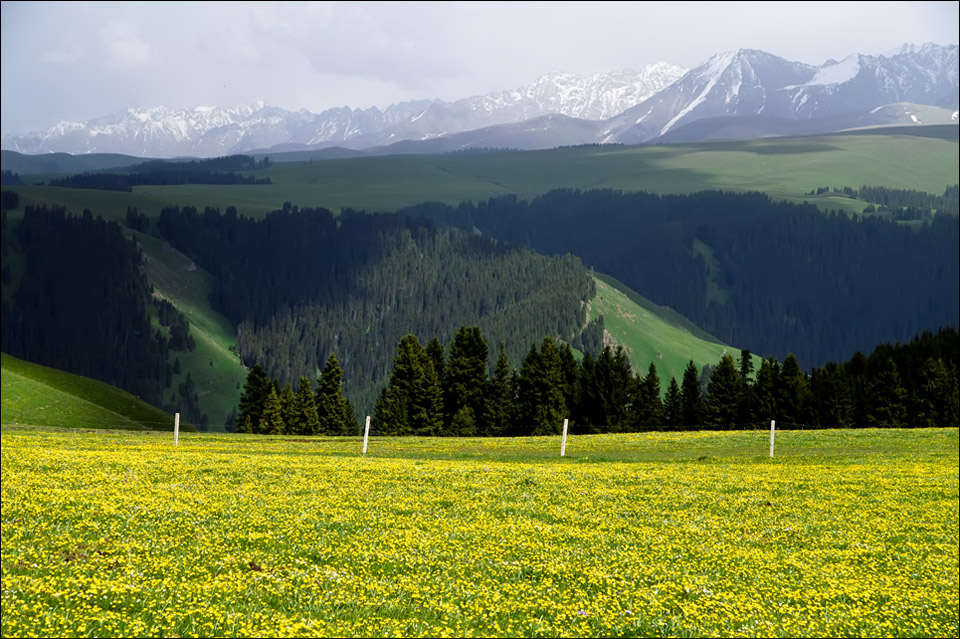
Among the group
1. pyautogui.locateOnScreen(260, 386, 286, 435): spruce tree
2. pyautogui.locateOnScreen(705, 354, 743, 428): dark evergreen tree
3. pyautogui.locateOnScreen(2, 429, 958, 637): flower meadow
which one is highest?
pyautogui.locateOnScreen(2, 429, 958, 637): flower meadow

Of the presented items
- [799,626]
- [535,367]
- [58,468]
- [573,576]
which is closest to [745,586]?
[799,626]

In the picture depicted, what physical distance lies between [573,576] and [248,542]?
8.24m

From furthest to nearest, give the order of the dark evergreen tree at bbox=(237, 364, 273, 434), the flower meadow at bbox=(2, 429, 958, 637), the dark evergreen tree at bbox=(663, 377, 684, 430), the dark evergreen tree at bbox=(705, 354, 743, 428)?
the dark evergreen tree at bbox=(237, 364, 273, 434)
the dark evergreen tree at bbox=(663, 377, 684, 430)
the dark evergreen tree at bbox=(705, 354, 743, 428)
the flower meadow at bbox=(2, 429, 958, 637)

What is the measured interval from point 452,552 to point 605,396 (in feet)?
388

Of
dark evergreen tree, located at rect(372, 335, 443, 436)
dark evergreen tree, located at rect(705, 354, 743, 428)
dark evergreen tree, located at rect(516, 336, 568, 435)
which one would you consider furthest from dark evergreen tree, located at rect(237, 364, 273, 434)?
dark evergreen tree, located at rect(705, 354, 743, 428)

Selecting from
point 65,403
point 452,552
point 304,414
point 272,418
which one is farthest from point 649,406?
point 452,552

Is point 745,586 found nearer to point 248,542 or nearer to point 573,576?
point 573,576

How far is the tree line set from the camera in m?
128

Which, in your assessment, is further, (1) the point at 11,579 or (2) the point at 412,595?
(2) the point at 412,595

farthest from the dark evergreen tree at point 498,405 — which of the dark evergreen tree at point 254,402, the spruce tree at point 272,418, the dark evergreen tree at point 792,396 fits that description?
the dark evergreen tree at point 792,396

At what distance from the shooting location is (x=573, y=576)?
22141 mm

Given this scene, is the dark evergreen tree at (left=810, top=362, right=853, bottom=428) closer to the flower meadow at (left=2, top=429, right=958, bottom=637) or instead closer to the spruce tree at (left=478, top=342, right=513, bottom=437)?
the spruce tree at (left=478, top=342, right=513, bottom=437)

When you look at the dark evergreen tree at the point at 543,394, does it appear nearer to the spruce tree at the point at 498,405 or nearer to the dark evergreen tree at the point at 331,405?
the spruce tree at the point at 498,405

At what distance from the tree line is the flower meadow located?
83469 mm
